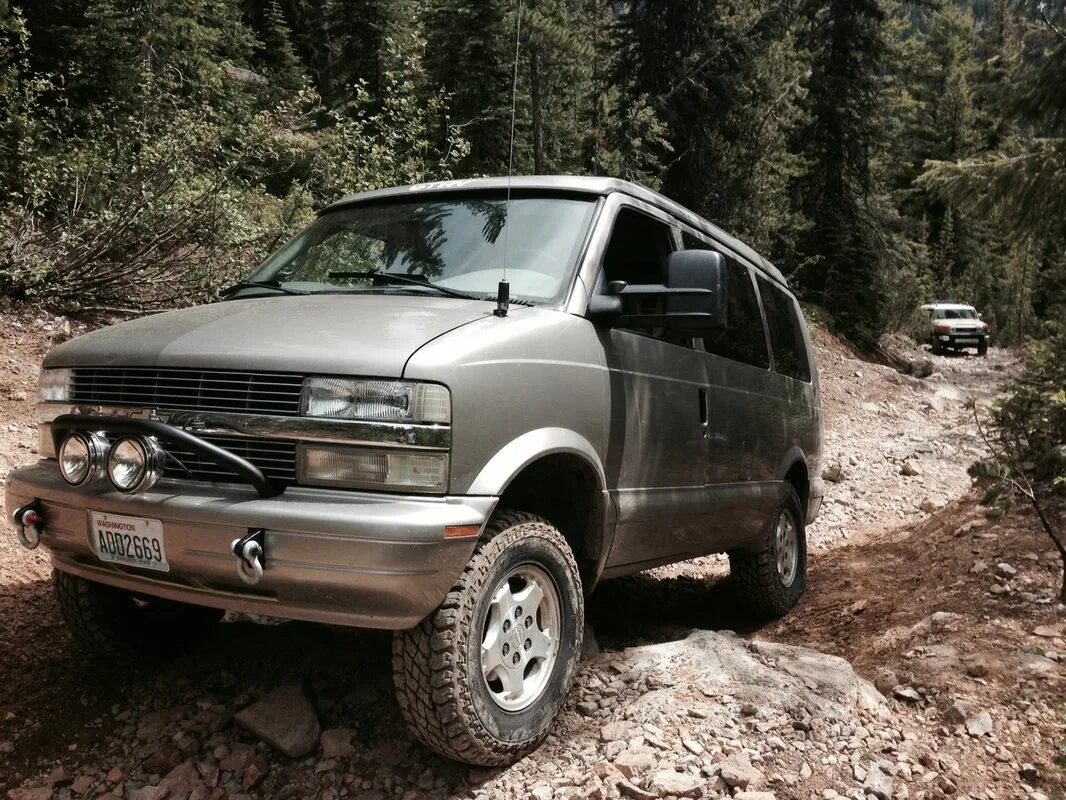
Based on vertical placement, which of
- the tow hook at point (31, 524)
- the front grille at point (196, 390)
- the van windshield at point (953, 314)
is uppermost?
the front grille at point (196, 390)

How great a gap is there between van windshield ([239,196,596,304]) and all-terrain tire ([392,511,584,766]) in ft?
3.23

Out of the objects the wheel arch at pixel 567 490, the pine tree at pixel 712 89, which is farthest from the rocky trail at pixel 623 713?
the pine tree at pixel 712 89

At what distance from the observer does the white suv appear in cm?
3066

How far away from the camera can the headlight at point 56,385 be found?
Result: 294cm

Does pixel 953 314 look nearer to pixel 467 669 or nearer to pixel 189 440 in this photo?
pixel 467 669

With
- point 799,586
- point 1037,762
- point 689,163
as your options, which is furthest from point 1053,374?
point 689,163

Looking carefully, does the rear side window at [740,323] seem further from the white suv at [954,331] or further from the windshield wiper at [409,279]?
the white suv at [954,331]

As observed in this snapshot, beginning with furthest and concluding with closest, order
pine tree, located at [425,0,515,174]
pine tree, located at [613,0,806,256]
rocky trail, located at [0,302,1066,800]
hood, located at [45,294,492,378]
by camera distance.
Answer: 1. pine tree, located at [425,0,515,174]
2. pine tree, located at [613,0,806,256]
3. rocky trail, located at [0,302,1066,800]
4. hood, located at [45,294,492,378]

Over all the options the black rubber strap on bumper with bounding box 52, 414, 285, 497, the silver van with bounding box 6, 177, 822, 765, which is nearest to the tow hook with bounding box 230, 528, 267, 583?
the silver van with bounding box 6, 177, 822, 765

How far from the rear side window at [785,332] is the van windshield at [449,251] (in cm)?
216

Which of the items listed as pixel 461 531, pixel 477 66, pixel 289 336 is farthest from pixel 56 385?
pixel 477 66

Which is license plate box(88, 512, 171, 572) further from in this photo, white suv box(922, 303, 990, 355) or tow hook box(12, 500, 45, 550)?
white suv box(922, 303, 990, 355)

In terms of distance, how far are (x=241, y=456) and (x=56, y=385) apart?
96cm

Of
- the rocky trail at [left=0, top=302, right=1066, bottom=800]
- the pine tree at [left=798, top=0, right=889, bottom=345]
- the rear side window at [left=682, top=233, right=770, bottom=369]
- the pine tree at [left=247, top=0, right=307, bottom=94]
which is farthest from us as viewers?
the pine tree at [left=247, top=0, right=307, bottom=94]
